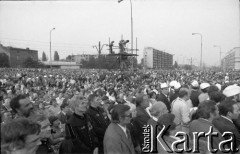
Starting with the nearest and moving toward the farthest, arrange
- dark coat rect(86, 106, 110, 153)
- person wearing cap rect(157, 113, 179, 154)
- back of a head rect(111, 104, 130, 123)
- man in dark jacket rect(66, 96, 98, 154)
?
person wearing cap rect(157, 113, 179, 154)
back of a head rect(111, 104, 130, 123)
man in dark jacket rect(66, 96, 98, 154)
dark coat rect(86, 106, 110, 153)

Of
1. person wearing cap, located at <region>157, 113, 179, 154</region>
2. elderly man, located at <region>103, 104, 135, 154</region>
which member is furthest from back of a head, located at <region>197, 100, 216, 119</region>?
elderly man, located at <region>103, 104, 135, 154</region>

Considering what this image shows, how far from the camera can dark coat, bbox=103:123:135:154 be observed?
3428 mm

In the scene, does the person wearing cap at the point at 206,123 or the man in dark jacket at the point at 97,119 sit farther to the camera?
the man in dark jacket at the point at 97,119

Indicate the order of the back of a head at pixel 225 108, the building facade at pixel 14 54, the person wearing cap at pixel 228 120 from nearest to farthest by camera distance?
the person wearing cap at pixel 228 120 → the back of a head at pixel 225 108 → the building facade at pixel 14 54

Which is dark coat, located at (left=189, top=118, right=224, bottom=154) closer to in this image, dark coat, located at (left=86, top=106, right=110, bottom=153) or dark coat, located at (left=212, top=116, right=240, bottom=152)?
dark coat, located at (left=212, top=116, right=240, bottom=152)

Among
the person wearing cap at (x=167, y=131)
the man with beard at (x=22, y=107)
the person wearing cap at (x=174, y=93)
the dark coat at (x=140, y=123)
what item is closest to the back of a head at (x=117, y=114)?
the person wearing cap at (x=167, y=131)

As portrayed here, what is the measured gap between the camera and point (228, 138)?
3488 mm

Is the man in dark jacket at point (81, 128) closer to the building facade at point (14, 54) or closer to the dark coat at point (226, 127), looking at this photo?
the dark coat at point (226, 127)

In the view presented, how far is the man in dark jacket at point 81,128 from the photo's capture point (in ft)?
13.2

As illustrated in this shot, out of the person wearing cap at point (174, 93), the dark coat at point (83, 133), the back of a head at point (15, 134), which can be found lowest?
the dark coat at point (83, 133)

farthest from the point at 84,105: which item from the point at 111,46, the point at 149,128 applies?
the point at 111,46

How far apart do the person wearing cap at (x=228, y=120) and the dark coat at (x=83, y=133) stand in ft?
6.39

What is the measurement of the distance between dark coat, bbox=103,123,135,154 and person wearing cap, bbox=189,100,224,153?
92 centimetres

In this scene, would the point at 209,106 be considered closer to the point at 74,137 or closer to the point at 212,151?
the point at 212,151
